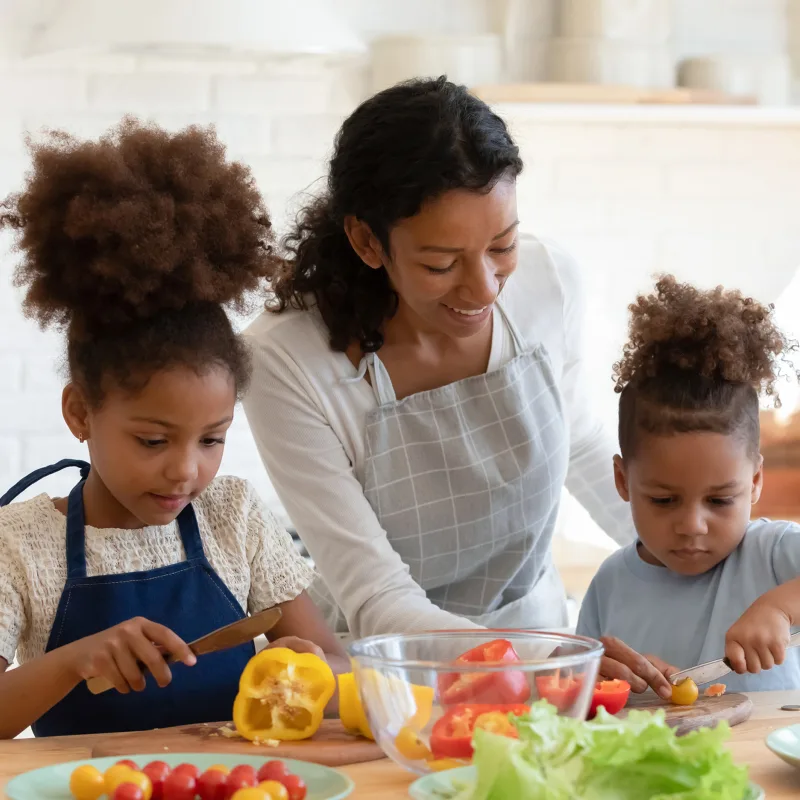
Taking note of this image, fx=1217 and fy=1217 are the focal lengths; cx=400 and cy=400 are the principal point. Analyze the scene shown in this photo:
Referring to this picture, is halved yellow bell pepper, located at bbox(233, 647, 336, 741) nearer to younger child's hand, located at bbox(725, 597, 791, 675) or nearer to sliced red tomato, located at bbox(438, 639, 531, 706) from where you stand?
sliced red tomato, located at bbox(438, 639, 531, 706)

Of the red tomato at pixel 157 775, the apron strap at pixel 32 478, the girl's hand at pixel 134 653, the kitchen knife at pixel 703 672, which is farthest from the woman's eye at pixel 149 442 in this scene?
the kitchen knife at pixel 703 672

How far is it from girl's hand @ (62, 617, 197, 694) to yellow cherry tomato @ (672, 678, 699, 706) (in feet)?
1.49

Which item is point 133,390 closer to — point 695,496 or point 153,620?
point 153,620

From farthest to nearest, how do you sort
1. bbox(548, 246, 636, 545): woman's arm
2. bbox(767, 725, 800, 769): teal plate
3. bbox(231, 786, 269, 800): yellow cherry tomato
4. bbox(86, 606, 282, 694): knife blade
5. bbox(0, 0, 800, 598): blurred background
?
1. bbox(0, 0, 800, 598): blurred background
2. bbox(548, 246, 636, 545): woman's arm
3. bbox(86, 606, 282, 694): knife blade
4. bbox(767, 725, 800, 769): teal plate
5. bbox(231, 786, 269, 800): yellow cherry tomato

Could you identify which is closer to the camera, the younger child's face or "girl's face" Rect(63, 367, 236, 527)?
"girl's face" Rect(63, 367, 236, 527)

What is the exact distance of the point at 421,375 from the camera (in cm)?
158

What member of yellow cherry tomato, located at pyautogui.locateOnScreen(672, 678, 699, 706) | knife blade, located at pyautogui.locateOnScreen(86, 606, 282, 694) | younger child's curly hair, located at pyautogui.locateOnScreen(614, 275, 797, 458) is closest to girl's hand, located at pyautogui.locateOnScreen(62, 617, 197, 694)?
knife blade, located at pyautogui.locateOnScreen(86, 606, 282, 694)

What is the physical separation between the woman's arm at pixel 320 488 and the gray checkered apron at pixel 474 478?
0.06 metres

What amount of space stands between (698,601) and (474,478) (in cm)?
32

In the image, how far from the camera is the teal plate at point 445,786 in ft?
2.58

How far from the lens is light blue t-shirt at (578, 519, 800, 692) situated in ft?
4.79

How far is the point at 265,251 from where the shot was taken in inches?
55.1

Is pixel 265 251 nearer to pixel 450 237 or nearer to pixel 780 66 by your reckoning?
pixel 450 237

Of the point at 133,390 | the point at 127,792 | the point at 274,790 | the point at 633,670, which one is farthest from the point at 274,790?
the point at 133,390
